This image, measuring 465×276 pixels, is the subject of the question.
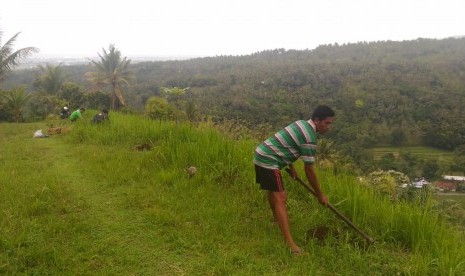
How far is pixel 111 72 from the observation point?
33.2 m

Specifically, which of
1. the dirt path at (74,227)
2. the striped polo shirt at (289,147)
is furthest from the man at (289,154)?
the dirt path at (74,227)

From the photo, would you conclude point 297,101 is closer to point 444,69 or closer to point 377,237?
point 444,69

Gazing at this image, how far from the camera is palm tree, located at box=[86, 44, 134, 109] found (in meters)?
31.8

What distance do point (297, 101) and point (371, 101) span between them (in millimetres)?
13199

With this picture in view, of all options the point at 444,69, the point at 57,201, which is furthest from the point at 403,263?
the point at 444,69

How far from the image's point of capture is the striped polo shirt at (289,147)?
3.58m

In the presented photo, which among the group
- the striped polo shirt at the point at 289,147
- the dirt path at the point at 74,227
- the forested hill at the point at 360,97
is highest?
the striped polo shirt at the point at 289,147

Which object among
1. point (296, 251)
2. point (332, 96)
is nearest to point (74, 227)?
point (296, 251)

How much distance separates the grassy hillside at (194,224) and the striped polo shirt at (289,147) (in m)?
0.85

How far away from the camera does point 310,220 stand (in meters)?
4.28

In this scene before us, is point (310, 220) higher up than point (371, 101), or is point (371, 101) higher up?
point (310, 220)

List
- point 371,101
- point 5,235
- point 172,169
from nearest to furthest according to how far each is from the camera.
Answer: point 5,235 → point 172,169 → point 371,101

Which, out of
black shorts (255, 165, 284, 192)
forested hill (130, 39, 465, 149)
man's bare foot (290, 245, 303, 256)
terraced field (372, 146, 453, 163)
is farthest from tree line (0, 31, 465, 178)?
man's bare foot (290, 245, 303, 256)

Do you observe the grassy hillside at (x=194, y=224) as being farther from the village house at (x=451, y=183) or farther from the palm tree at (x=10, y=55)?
the village house at (x=451, y=183)
